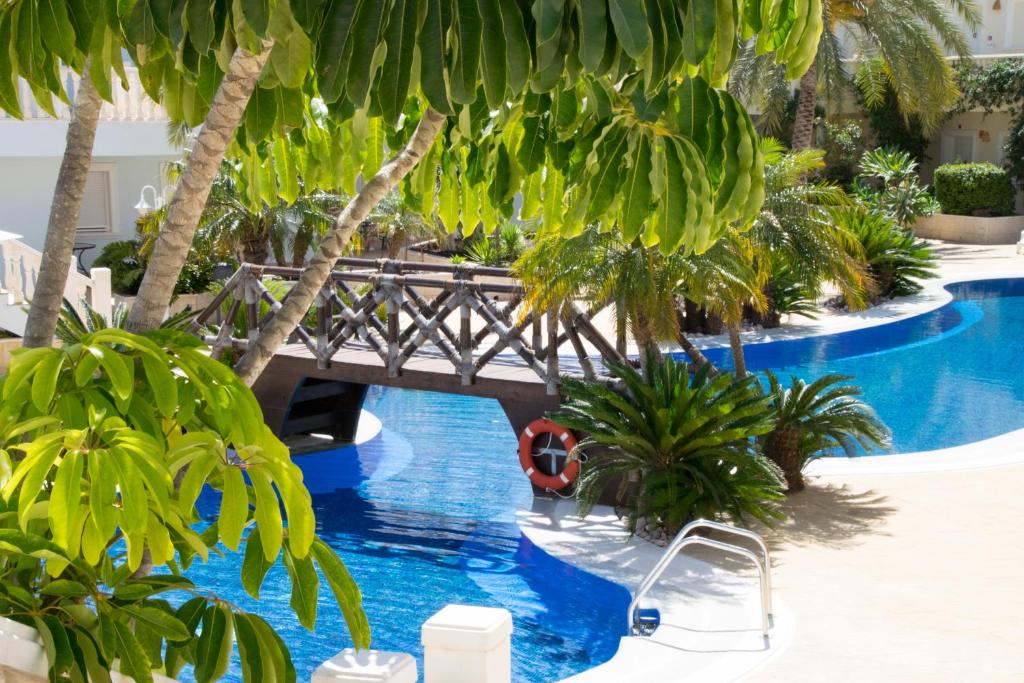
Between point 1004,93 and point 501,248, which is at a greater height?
point 1004,93

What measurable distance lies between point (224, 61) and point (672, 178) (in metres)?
1.41

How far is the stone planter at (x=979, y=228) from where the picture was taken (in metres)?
31.7

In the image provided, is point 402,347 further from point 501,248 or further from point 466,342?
point 501,248

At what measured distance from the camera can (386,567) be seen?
10.5 metres

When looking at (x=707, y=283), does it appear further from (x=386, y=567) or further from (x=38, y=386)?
(x=38, y=386)

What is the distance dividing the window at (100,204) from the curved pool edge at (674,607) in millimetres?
15385

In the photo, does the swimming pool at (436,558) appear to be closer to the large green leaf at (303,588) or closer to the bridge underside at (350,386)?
the bridge underside at (350,386)

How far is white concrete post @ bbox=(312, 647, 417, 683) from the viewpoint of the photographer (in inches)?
172

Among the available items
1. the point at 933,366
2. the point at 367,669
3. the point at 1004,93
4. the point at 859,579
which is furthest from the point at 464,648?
the point at 1004,93

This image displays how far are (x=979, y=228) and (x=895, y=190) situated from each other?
447cm

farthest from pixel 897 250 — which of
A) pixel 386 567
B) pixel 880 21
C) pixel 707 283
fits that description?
pixel 386 567

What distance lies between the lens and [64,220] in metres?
4.41

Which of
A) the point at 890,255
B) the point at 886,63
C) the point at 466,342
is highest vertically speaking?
the point at 886,63

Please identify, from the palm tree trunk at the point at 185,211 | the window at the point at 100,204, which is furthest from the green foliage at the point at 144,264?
the palm tree trunk at the point at 185,211
